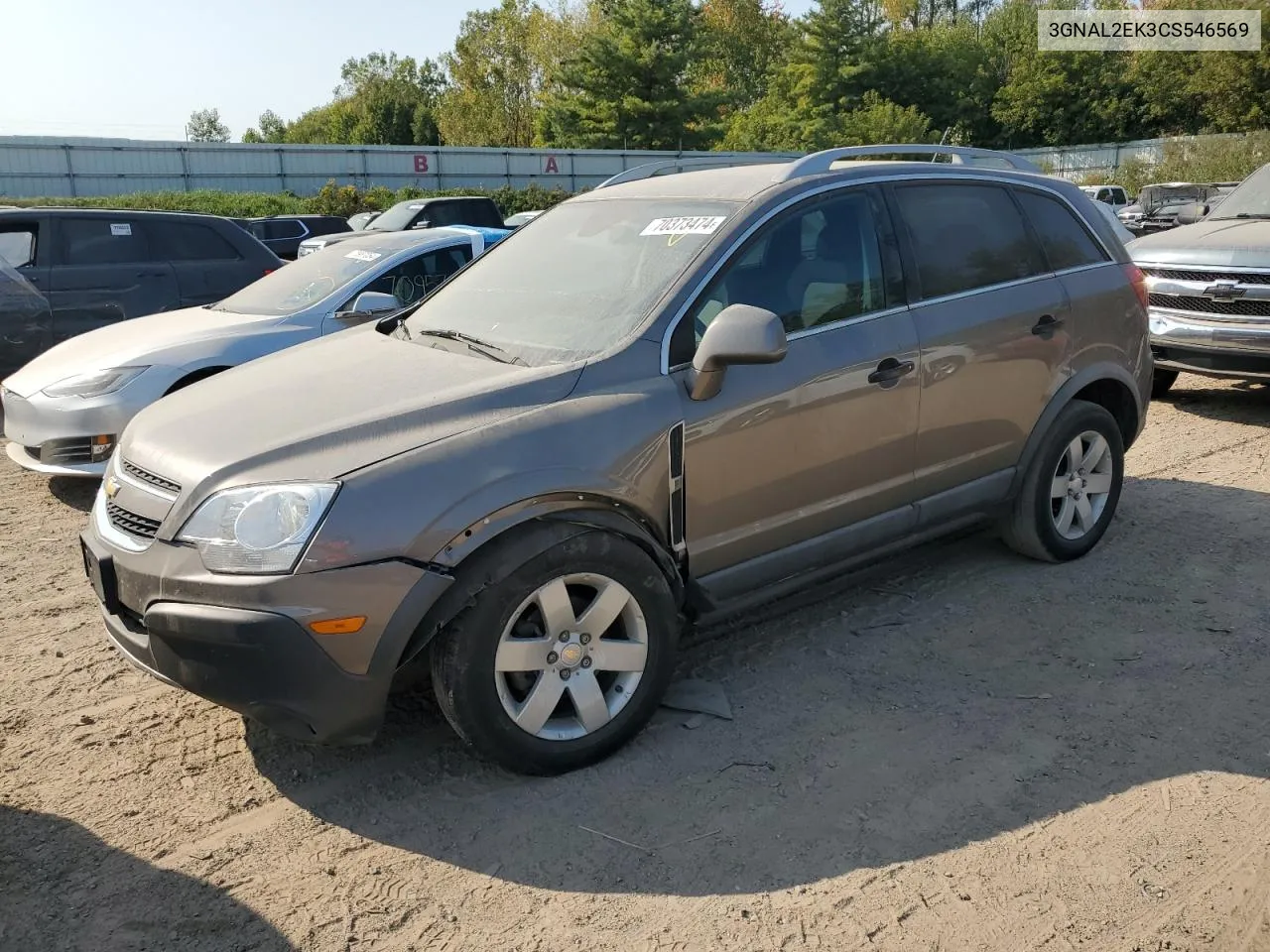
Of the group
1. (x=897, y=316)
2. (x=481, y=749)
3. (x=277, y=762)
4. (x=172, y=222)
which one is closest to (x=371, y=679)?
(x=481, y=749)

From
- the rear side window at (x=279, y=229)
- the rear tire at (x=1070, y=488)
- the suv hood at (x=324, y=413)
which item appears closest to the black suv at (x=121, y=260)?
the suv hood at (x=324, y=413)

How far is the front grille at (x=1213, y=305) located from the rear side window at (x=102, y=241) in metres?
8.36

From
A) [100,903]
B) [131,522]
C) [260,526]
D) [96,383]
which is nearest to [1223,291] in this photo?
[260,526]

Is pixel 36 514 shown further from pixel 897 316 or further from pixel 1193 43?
pixel 1193 43

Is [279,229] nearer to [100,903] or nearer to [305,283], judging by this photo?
[305,283]

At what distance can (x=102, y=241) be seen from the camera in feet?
30.1

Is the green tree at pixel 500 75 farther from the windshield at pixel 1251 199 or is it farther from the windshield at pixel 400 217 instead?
the windshield at pixel 1251 199

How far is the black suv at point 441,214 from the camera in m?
19.5

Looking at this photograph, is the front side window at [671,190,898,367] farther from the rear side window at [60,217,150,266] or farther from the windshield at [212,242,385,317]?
the rear side window at [60,217,150,266]

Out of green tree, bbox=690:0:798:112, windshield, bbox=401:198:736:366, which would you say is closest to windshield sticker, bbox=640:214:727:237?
windshield, bbox=401:198:736:366

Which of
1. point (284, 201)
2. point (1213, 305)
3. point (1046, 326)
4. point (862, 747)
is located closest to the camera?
point (862, 747)

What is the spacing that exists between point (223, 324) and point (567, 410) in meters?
4.39

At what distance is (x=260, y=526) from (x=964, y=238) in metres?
3.14

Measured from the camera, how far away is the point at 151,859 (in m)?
2.98
